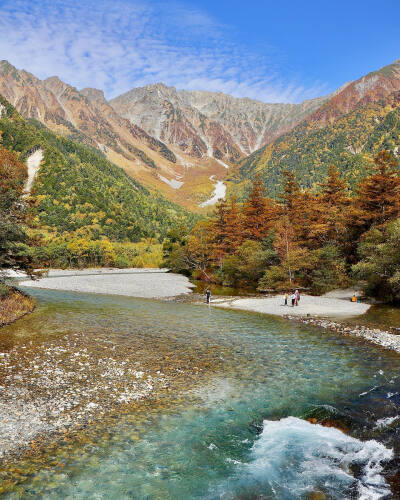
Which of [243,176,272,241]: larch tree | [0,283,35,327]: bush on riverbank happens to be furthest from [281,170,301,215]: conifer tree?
[0,283,35,327]: bush on riverbank

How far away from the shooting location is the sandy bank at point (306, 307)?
36.2m

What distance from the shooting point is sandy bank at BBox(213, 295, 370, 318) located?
36188 mm

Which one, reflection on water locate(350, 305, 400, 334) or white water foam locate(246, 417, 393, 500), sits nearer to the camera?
white water foam locate(246, 417, 393, 500)

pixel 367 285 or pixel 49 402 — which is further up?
pixel 367 285

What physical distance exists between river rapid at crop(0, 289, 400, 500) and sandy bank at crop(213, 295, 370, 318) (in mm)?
12318

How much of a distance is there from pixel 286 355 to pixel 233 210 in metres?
62.2

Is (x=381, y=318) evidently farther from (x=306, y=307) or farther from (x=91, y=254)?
(x=91, y=254)

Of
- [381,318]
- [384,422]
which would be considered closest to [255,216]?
[381,318]

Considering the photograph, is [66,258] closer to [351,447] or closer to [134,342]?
[134,342]

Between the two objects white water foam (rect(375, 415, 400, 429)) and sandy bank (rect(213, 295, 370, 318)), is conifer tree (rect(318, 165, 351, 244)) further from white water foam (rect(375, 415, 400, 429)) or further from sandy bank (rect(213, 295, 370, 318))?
white water foam (rect(375, 415, 400, 429))

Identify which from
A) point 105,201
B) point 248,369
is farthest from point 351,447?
point 105,201

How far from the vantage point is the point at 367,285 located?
45.8 meters

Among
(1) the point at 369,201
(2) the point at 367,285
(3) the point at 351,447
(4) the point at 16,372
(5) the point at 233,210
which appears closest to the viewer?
(3) the point at 351,447

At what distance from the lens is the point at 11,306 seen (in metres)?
30.9
